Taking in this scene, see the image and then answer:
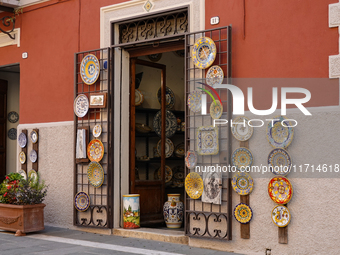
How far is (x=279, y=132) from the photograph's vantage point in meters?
5.39

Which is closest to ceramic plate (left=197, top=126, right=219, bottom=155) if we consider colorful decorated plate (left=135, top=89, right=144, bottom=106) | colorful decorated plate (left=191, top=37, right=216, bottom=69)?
colorful decorated plate (left=191, top=37, right=216, bottom=69)

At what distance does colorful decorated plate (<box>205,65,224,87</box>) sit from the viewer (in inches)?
230

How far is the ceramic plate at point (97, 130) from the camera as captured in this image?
706 centimetres

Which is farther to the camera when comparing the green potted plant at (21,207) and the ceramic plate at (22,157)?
the ceramic plate at (22,157)

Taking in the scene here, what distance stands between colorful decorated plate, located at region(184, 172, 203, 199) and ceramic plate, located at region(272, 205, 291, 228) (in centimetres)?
102

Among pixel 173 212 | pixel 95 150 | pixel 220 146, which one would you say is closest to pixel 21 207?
pixel 95 150

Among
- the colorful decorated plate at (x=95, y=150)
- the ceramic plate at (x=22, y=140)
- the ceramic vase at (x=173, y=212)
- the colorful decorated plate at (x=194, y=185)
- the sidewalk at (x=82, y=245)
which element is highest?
the ceramic plate at (x=22, y=140)

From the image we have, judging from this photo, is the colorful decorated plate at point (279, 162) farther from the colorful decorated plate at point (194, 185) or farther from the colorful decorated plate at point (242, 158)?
the colorful decorated plate at point (194, 185)

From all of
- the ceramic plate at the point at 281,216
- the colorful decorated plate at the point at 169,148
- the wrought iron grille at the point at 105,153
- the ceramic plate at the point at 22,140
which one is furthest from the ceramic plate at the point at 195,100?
the ceramic plate at the point at 22,140

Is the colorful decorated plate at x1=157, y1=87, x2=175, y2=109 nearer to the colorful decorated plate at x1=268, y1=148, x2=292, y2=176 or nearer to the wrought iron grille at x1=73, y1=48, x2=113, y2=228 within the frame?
the wrought iron grille at x1=73, y1=48, x2=113, y2=228

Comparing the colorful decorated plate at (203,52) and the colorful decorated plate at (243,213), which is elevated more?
the colorful decorated plate at (203,52)

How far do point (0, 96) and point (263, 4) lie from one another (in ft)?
21.5

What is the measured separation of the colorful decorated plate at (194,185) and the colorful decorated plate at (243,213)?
1.81ft

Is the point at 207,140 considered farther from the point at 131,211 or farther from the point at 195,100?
the point at 131,211
